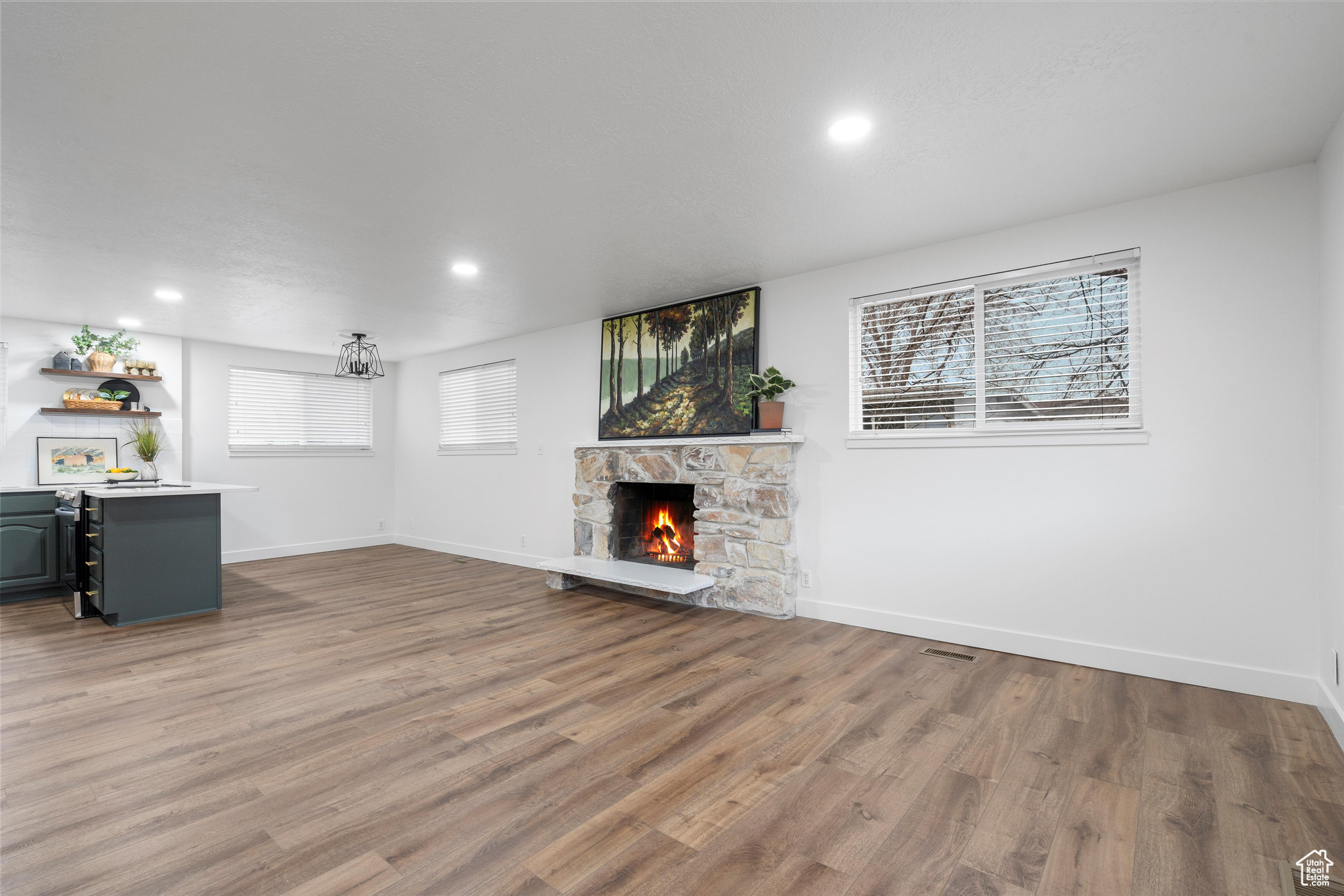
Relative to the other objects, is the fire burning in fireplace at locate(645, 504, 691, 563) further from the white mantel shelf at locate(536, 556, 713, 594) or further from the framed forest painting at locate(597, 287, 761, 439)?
the framed forest painting at locate(597, 287, 761, 439)

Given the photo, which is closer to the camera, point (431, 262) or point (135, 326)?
point (431, 262)

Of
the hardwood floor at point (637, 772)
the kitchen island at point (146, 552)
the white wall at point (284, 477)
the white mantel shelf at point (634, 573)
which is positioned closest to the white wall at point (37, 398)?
the white wall at point (284, 477)

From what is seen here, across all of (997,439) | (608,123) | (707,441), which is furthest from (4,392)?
(997,439)

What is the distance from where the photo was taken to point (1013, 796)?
80.2 inches

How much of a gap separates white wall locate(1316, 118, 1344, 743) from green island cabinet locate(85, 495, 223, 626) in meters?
6.32

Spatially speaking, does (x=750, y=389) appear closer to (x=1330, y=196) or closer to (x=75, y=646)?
(x=1330, y=196)

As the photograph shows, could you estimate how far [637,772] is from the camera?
7.18 feet

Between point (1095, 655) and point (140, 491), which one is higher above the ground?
point (140, 491)

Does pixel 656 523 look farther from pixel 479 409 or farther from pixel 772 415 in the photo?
pixel 479 409

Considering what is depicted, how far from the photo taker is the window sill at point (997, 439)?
319 cm

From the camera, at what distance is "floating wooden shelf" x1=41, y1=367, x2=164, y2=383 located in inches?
217

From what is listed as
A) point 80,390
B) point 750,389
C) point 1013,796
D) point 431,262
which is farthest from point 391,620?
point 80,390

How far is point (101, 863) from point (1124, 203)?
16.1 feet

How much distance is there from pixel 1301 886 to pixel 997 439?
2.32 meters
